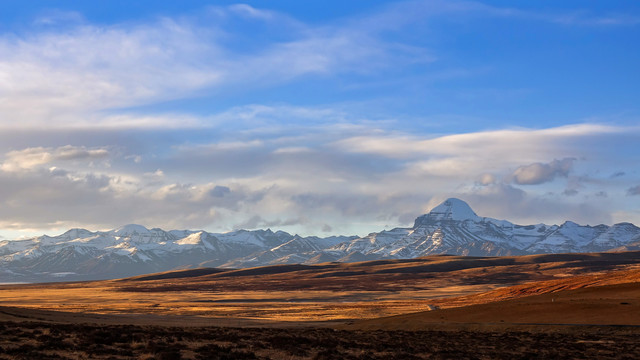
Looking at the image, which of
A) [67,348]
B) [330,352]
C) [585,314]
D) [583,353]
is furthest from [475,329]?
[67,348]

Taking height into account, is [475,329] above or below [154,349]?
below

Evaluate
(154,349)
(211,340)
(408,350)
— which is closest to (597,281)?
(408,350)

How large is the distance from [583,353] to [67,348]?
3400 cm

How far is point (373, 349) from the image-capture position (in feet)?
145

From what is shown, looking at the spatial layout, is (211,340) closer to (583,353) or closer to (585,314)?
(583,353)

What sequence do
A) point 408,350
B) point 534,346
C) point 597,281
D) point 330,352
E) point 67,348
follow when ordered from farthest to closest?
point 597,281 → point 534,346 → point 408,350 → point 330,352 → point 67,348

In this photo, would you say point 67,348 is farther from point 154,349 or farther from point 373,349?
point 373,349

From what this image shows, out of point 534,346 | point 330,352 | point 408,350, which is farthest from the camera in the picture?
point 534,346

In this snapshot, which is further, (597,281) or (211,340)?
(597,281)

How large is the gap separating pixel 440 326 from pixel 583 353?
2333cm

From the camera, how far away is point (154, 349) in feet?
121

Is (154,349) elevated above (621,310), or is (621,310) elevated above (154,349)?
(154,349)

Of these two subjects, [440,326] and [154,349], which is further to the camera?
[440,326]

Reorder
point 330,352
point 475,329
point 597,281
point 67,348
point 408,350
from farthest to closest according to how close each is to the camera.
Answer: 1. point 597,281
2. point 475,329
3. point 408,350
4. point 330,352
5. point 67,348
